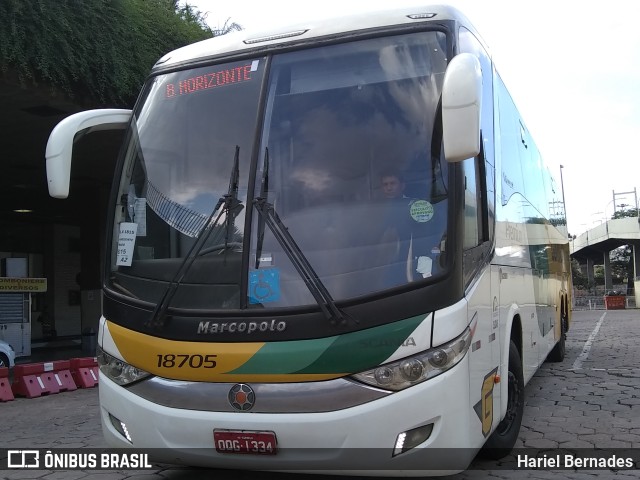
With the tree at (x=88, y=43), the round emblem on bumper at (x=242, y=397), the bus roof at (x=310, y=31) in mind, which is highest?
the tree at (x=88, y=43)

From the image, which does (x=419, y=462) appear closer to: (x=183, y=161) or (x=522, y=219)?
(x=183, y=161)

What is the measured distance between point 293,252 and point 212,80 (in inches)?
59.8

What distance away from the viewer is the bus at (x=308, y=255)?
3.51 metres

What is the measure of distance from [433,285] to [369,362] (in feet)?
1.87

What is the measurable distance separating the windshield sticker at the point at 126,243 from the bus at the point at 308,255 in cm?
2

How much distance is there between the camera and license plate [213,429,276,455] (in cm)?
355

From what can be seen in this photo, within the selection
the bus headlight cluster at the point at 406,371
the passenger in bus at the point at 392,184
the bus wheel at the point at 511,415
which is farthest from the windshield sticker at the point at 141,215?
the bus wheel at the point at 511,415

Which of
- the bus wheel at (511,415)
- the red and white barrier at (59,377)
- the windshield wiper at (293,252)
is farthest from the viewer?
the red and white barrier at (59,377)

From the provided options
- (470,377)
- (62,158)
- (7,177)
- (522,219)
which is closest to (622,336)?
(522,219)

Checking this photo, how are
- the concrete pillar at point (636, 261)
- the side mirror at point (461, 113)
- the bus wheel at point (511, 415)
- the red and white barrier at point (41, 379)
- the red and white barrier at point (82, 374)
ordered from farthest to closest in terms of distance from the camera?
the concrete pillar at point (636, 261), the red and white barrier at point (82, 374), the red and white barrier at point (41, 379), the bus wheel at point (511, 415), the side mirror at point (461, 113)

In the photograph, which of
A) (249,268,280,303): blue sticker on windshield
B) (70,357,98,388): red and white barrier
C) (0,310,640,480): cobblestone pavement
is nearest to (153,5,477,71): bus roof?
(249,268,280,303): blue sticker on windshield

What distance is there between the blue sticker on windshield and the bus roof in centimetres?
163

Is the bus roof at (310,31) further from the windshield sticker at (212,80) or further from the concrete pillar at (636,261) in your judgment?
the concrete pillar at (636,261)

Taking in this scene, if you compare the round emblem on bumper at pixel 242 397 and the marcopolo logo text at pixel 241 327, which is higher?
the marcopolo logo text at pixel 241 327
